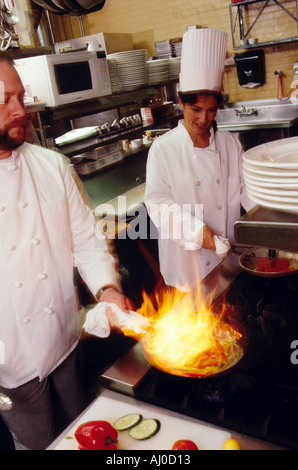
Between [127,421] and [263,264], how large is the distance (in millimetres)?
973

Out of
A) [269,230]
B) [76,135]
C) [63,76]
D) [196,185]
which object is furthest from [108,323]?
[76,135]

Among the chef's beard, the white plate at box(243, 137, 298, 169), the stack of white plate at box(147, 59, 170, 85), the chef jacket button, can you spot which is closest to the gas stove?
the chef jacket button

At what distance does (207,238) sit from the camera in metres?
2.06

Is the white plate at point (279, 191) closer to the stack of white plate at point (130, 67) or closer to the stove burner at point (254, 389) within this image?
the stove burner at point (254, 389)

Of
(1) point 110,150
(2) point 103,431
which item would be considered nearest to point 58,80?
(1) point 110,150

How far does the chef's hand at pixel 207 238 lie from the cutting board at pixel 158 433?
0.96m

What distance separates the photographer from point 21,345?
5.98 feet

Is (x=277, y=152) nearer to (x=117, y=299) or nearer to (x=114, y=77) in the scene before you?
(x=117, y=299)

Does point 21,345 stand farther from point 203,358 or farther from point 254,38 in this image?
point 254,38

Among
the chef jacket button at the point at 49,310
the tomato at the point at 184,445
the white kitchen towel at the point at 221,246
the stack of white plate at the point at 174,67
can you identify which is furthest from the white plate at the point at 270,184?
the stack of white plate at the point at 174,67

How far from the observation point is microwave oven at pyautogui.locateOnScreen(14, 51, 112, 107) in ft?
10.9

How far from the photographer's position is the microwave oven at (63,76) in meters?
3.31

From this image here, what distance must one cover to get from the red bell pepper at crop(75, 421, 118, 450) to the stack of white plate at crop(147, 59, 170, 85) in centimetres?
402
